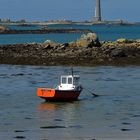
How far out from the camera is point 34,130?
20875 mm

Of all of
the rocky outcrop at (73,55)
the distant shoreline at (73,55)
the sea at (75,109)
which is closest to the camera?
the sea at (75,109)

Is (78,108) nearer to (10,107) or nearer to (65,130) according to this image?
(10,107)

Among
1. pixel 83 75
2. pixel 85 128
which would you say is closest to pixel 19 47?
pixel 83 75

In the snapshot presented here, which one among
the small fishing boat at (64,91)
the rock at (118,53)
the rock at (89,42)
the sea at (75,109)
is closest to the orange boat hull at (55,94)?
the small fishing boat at (64,91)

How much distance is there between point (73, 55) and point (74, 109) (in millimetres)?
26236

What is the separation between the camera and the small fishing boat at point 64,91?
28094 mm

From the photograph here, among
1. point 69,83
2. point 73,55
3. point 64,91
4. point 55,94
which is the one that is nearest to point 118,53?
point 73,55

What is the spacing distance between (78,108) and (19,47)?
35.1 meters

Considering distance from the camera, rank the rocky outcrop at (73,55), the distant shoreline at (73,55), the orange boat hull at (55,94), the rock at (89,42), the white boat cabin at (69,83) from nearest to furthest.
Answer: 1. the orange boat hull at (55,94)
2. the white boat cabin at (69,83)
3. the distant shoreline at (73,55)
4. the rocky outcrop at (73,55)
5. the rock at (89,42)

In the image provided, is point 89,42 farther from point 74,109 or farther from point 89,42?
point 74,109

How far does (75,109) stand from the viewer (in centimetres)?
2634

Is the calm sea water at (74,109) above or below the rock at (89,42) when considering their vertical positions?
below

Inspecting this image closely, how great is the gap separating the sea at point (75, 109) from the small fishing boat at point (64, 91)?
27cm

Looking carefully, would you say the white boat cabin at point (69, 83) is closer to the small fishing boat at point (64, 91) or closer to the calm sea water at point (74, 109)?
the small fishing boat at point (64, 91)
